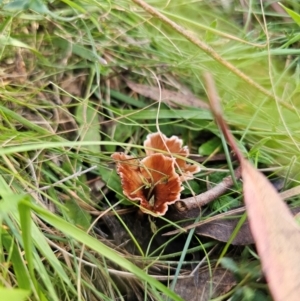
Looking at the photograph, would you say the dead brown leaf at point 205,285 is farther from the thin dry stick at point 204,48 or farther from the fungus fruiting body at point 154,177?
the thin dry stick at point 204,48

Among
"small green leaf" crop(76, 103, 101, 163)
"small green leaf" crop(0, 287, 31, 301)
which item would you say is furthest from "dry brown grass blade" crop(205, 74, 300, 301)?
"small green leaf" crop(76, 103, 101, 163)

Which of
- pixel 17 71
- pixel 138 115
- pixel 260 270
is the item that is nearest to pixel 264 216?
pixel 260 270

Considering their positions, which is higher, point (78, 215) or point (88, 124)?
point (88, 124)

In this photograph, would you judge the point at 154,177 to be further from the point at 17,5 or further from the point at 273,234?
the point at 17,5

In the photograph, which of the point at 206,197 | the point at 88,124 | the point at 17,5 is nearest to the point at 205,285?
the point at 206,197

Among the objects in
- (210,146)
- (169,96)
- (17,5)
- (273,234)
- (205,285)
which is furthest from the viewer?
(169,96)

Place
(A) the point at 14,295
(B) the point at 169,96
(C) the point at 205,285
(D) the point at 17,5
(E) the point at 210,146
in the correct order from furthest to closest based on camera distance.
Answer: (B) the point at 169,96, (E) the point at 210,146, (D) the point at 17,5, (C) the point at 205,285, (A) the point at 14,295

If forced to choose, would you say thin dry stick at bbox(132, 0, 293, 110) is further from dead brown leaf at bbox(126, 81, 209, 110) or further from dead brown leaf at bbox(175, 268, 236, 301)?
dead brown leaf at bbox(175, 268, 236, 301)

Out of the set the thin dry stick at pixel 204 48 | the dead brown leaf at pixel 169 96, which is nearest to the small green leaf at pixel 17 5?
the thin dry stick at pixel 204 48
